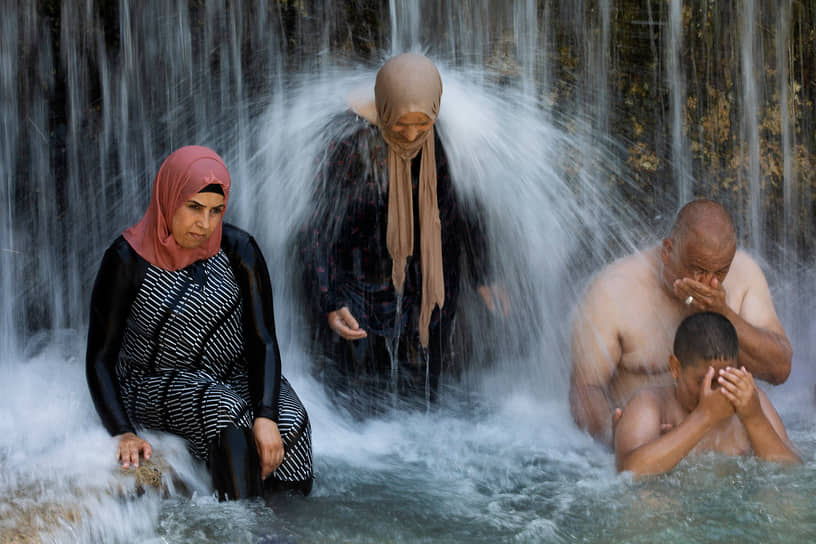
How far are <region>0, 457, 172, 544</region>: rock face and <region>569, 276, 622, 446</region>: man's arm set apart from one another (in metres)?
1.88

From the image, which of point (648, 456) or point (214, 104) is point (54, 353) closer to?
point (214, 104)

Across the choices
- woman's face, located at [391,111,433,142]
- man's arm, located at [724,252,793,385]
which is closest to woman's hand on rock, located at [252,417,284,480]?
woman's face, located at [391,111,433,142]

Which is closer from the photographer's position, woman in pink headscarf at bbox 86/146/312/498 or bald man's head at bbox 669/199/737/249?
woman in pink headscarf at bbox 86/146/312/498

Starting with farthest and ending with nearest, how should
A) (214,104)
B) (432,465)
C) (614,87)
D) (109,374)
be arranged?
1. (614,87)
2. (214,104)
3. (432,465)
4. (109,374)

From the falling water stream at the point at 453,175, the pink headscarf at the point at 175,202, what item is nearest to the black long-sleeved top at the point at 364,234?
the falling water stream at the point at 453,175

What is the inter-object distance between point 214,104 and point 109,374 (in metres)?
2.54

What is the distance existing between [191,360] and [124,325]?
276 mm

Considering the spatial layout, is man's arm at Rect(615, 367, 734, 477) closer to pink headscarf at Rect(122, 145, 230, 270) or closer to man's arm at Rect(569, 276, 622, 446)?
man's arm at Rect(569, 276, 622, 446)

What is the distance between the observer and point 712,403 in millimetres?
3529

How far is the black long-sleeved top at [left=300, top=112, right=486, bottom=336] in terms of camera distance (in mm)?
4371

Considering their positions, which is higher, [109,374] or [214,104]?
[214,104]

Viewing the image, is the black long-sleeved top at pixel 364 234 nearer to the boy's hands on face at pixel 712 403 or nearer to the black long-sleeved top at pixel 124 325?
the black long-sleeved top at pixel 124 325

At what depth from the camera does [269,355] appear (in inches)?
136

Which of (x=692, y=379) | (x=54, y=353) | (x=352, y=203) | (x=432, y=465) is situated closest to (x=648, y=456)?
(x=692, y=379)
